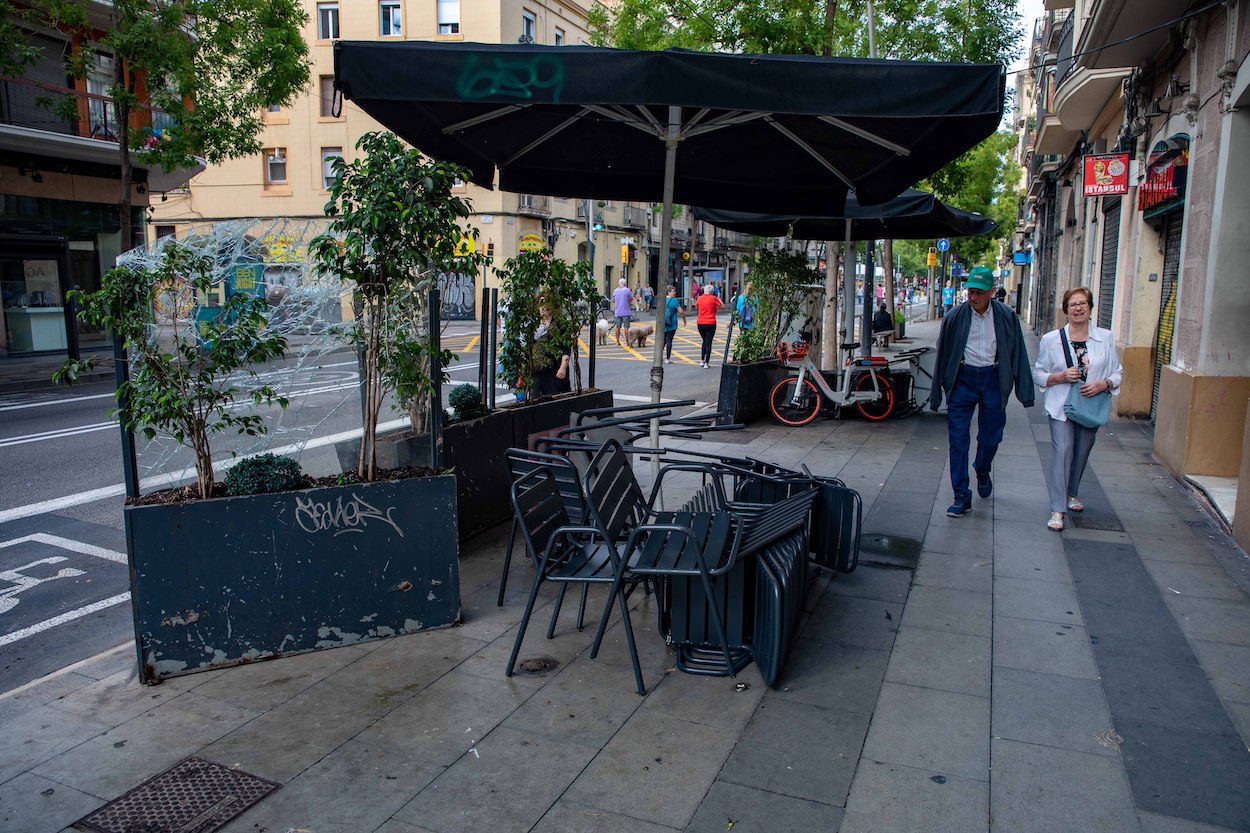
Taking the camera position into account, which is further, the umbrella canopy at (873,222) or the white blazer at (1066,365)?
the umbrella canopy at (873,222)

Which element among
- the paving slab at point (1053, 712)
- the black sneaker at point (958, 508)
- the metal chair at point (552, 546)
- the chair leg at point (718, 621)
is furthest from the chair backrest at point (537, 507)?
the black sneaker at point (958, 508)

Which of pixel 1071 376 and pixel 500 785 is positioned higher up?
pixel 1071 376

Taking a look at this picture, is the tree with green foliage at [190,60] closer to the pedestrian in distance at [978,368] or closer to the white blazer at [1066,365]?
the pedestrian in distance at [978,368]

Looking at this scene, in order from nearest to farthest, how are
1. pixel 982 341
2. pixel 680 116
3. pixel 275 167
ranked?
pixel 680 116
pixel 982 341
pixel 275 167

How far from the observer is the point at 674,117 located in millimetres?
5371

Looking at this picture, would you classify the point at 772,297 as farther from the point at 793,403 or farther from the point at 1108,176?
the point at 1108,176

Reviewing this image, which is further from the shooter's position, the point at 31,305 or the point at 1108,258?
the point at 31,305

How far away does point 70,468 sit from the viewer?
29.3 ft

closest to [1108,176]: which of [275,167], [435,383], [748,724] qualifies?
[435,383]

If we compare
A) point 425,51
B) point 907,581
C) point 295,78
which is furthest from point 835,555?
point 295,78

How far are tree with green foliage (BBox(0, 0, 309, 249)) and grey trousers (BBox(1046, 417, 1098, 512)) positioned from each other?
14.4m

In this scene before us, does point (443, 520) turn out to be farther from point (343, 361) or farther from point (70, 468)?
point (70, 468)

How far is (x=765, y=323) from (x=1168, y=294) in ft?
14.8

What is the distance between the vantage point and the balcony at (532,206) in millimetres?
38156
